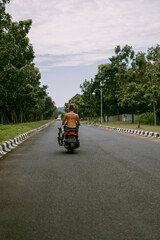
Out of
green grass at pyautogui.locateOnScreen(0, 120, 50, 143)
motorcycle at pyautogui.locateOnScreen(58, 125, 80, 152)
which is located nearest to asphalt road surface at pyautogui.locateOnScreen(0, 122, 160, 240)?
motorcycle at pyautogui.locateOnScreen(58, 125, 80, 152)

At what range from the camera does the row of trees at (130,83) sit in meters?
31.9

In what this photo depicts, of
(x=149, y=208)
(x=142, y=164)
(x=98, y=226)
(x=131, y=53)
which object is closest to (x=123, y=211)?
(x=149, y=208)

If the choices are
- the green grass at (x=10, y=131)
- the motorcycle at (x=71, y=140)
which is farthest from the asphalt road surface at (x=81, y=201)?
the green grass at (x=10, y=131)

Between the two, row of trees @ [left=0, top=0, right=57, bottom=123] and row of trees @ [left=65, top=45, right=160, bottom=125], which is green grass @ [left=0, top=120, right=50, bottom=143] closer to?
row of trees @ [left=0, top=0, right=57, bottom=123]

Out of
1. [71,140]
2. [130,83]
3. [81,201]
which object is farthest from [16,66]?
[81,201]

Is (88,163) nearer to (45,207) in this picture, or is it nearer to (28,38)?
(45,207)

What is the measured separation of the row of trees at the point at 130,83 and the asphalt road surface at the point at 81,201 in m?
21.7

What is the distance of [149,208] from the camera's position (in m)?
4.25

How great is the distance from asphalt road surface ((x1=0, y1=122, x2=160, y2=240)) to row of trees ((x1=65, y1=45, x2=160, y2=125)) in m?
21.7

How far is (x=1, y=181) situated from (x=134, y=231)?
3.62 m

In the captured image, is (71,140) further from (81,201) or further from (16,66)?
(16,66)

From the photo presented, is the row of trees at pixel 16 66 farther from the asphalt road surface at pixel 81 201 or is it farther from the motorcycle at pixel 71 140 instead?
the asphalt road surface at pixel 81 201

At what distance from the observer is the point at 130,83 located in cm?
3809

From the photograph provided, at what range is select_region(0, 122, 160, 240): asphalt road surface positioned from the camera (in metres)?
3.46
